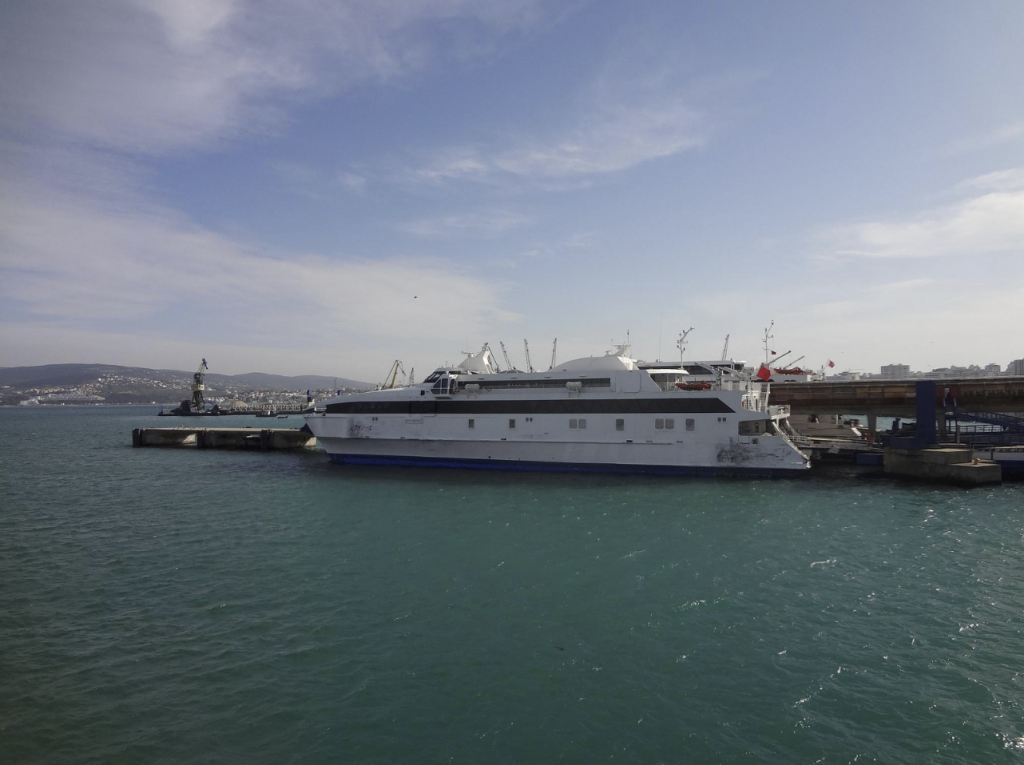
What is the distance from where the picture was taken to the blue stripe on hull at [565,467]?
86.0 feet

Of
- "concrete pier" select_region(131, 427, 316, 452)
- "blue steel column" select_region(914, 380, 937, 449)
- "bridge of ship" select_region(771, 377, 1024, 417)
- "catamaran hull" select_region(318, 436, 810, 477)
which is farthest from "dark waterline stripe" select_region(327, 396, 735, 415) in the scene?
"concrete pier" select_region(131, 427, 316, 452)

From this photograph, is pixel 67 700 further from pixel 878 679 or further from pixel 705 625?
pixel 878 679

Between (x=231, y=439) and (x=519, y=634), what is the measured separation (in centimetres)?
4238

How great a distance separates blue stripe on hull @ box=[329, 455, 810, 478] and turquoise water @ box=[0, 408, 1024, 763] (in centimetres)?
515

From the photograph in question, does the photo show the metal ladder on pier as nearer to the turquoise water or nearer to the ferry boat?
the ferry boat

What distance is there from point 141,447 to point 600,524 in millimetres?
44635

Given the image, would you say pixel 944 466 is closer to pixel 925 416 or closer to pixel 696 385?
pixel 925 416

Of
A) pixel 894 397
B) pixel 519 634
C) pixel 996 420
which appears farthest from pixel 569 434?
pixel 996 420

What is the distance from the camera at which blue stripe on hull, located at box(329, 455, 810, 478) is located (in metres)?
26.2

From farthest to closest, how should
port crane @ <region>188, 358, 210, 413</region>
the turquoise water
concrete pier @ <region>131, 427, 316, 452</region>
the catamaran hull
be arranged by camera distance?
port crane @ <region>188, 358, 210, 413</region>, concrete pier @ <region>131, 427, 316, 452</region>, the catamaran hull, the turquoise water

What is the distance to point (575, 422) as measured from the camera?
28391 mm

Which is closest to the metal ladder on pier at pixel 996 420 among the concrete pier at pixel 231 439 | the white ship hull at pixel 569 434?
the white ship hull at pixel 569 434

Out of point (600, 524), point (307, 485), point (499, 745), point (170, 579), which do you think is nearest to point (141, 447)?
point (307, 485)

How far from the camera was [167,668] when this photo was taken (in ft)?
30.9
